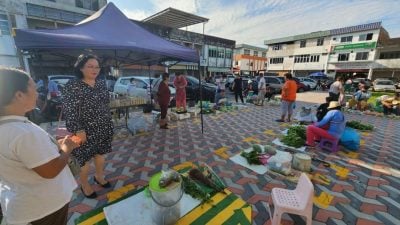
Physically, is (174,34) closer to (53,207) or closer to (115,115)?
(115,115)

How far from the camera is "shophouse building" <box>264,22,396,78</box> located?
2831 cm

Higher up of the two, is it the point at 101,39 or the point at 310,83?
the point at 101,39

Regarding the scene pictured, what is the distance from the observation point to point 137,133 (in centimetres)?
540

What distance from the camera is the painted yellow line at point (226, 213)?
194cm

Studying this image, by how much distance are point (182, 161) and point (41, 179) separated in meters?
2.69

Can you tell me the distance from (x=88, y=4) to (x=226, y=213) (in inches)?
914

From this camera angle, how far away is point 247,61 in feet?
141

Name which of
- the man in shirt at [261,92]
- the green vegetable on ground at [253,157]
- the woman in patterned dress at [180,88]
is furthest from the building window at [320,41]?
the green vegetable on ground at [253,157]

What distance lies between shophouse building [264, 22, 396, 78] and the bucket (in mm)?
37589

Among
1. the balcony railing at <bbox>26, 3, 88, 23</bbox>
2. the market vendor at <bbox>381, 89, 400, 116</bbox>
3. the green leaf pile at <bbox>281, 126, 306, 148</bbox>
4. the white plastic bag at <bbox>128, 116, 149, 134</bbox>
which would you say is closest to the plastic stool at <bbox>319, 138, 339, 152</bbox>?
the green leaf pile at <bbox>281, 126, 306, 148</bbox>

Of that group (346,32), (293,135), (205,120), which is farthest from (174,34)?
(346,32)

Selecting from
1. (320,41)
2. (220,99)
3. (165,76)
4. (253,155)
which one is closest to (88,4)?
(220,99)

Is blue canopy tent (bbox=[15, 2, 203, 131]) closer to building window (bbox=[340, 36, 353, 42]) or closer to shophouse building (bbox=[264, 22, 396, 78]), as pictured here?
shophouse building (bbox=[264, 22, 396, 78])

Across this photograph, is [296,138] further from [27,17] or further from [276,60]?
[276,60]
